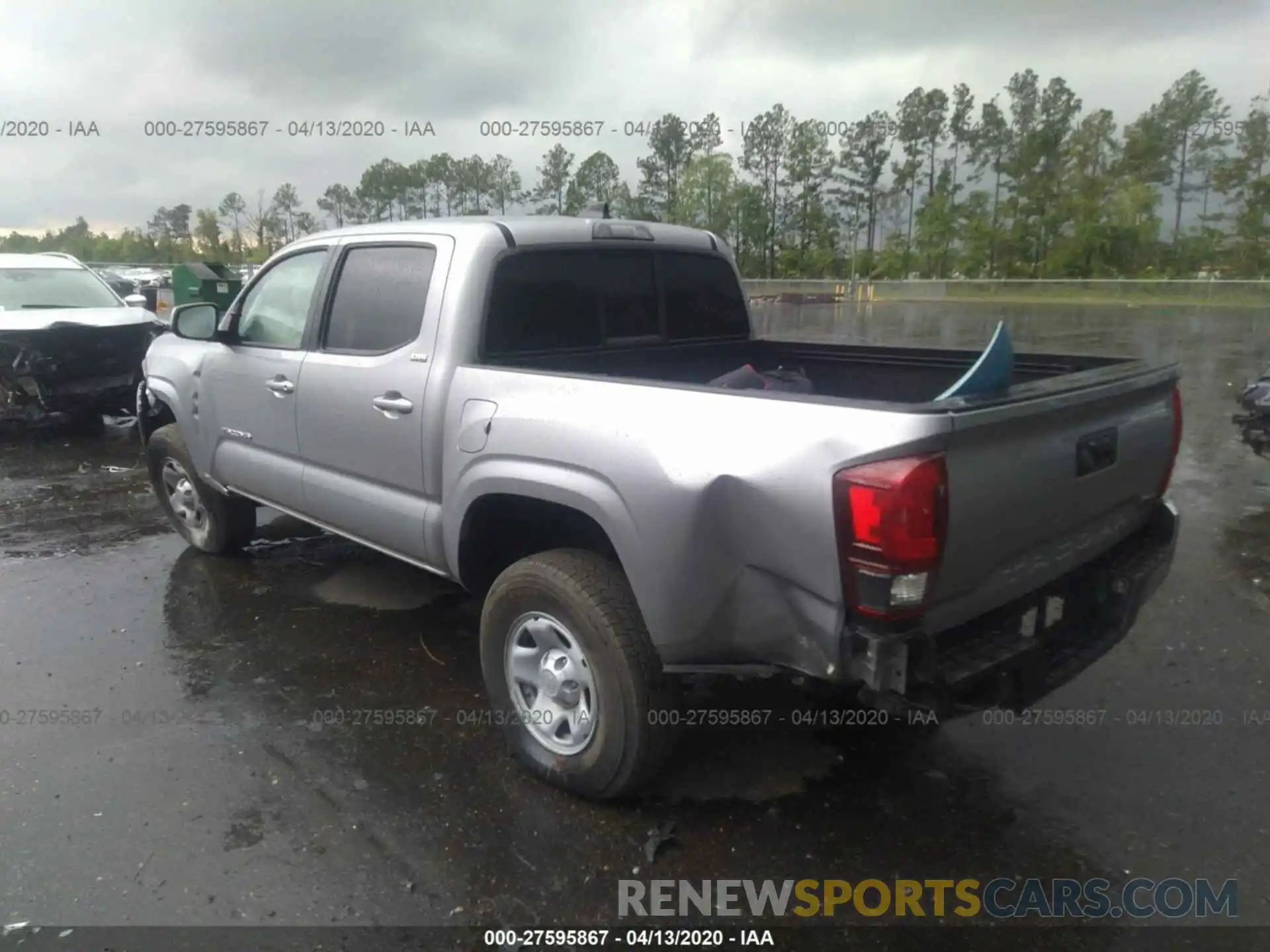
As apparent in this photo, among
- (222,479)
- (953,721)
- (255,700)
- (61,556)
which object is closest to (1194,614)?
(953,721)

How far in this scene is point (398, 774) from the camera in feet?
11.1

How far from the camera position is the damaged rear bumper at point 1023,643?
241 cm

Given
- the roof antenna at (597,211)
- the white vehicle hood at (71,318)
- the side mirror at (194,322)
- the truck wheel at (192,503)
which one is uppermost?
the roof antenna at (597,211)

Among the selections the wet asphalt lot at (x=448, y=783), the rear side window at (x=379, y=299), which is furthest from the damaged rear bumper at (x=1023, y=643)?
the rear side window at (x=379, y=299)

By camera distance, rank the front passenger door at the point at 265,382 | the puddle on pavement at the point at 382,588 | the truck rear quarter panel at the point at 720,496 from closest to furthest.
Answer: the truck rear quarter panel at the point at 720,496 < the front passenger door at the point at 265,382 < the puddle on pavement at the point at 382,588

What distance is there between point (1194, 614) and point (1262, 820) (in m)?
1.89

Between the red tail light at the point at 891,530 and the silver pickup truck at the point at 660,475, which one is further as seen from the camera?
the silver pickup truck at the point at 660,475

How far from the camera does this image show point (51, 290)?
33.3ft

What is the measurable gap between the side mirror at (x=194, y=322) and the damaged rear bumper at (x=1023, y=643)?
3887 millimetres

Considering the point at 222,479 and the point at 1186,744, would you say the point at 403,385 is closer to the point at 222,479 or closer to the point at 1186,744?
the point at 222,479

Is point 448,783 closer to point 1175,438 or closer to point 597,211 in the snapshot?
point 597,211

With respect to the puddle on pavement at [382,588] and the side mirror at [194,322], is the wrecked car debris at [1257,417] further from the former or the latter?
the side mirror at [194,322]

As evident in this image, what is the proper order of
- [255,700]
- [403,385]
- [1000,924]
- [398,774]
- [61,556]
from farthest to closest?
[61,556] < [255,700] < [403,385] < [398,774] < [1000,924]

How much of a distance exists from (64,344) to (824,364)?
7865mm
